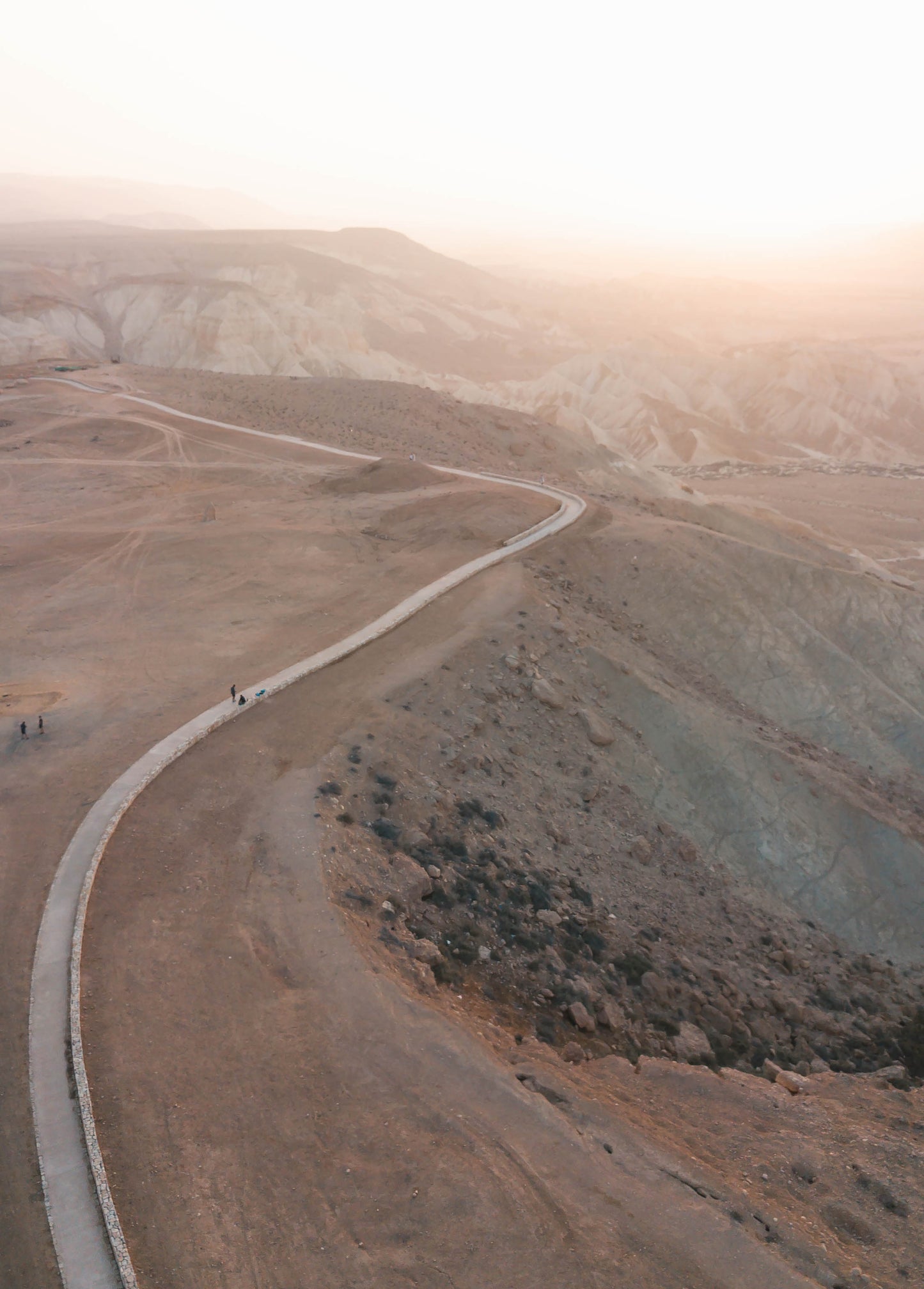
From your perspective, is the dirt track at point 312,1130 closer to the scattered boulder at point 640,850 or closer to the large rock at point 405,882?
the large rock at point 405,882

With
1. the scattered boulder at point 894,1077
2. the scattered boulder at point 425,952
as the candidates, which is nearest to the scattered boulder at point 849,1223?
the scattered boulder at point 894,1077

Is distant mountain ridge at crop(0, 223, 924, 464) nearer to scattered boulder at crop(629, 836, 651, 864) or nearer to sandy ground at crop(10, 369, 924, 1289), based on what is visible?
sandy ground at crop(10, 369, 924, 1289)

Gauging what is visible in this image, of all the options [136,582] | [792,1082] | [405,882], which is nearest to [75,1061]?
[405,882]

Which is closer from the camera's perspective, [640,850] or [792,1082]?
[792,1082]

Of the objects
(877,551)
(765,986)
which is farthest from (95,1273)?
(877,551)

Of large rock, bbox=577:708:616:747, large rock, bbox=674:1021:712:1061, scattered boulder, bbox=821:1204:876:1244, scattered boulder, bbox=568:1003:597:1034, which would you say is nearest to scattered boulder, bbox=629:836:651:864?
large rock, bbox=577:708:616:747

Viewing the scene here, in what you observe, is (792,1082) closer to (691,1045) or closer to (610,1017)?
(691,1045)

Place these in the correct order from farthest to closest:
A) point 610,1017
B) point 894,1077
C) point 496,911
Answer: point 496,911
point 894,1077
point 610,1017
